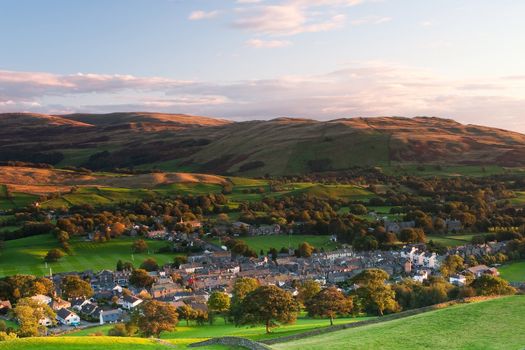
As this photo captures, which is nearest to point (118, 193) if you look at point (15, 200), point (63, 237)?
point (15, 200)

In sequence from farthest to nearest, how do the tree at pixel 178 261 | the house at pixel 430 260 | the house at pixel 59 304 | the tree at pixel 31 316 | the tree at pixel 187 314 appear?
the tree at pixel 178 261
the house at pixel 430 260
the house at pixel 59 304
the tree at pixel 187 314
the tree at pixel 31 316

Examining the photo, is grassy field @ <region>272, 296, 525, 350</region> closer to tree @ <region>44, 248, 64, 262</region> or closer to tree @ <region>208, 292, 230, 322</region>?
tree @ <region>208, 292, 230, 322</region>

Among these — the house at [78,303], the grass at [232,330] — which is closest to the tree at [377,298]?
the grass at [232,330]

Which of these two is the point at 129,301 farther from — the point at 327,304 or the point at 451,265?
the point at 451,265

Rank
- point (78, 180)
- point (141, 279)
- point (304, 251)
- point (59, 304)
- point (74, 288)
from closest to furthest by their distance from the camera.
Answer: point (59, 304) < point (74, 288) < point (141, 279) < point (304, 251) < point (78, 180)

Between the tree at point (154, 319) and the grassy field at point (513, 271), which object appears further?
the grassy field at point (513, 271)

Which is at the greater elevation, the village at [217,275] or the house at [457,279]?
the house at [457,279]

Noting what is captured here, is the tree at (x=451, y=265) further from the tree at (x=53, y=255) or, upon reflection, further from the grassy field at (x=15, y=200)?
the grassy field at (x=15, y=200)

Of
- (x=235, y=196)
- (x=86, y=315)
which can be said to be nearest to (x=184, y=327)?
(x=86, y=315)
